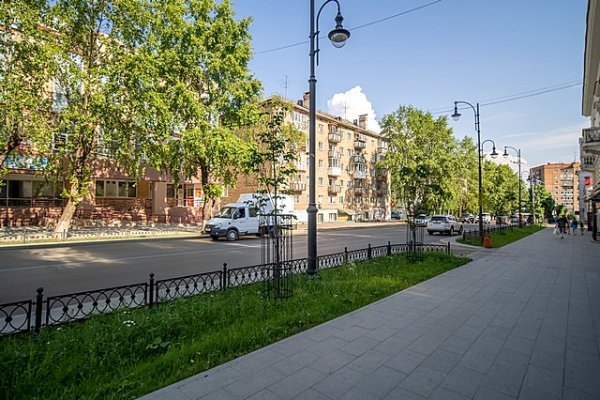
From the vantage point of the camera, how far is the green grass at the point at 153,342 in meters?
3.13

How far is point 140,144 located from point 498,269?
22.8 metres

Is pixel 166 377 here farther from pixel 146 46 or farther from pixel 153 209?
pixel 153 209

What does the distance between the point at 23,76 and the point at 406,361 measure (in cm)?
2338

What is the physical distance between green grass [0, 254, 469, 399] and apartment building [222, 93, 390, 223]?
36705mm

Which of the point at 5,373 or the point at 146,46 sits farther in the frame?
the point at 146,46

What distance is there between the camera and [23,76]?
1745 centimetres

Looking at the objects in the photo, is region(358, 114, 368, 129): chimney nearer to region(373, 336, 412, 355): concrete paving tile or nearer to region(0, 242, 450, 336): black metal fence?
region(0, 242, 450, 336): black metal fence

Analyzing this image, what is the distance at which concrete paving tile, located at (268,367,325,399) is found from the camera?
3.10 meters

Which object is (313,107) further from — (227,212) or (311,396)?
(227,212)

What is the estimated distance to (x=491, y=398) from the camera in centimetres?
306

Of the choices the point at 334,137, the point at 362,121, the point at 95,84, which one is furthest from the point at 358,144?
the point at 95,84

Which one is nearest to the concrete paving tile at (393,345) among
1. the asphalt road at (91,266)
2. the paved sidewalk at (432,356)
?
the paved sidewalk at (432,356)

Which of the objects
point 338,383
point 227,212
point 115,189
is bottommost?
point 338,383

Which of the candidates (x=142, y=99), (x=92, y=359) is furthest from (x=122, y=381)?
(x=142, y=99)
